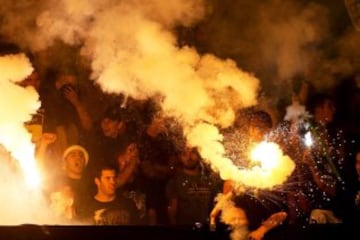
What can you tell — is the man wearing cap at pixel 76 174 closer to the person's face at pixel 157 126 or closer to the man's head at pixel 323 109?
the person's face at pixel 157 126

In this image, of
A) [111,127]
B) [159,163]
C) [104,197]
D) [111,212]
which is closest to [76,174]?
[104,197]

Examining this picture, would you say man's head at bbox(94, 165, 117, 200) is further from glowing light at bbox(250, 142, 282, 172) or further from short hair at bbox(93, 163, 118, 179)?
glowing light at bbox(250, 142, 282, 172)

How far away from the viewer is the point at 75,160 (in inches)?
215

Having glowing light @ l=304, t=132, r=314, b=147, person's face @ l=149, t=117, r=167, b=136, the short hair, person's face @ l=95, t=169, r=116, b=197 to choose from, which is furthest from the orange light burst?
the short hair

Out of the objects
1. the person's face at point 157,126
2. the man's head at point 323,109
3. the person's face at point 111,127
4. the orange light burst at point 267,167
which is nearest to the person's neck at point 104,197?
the person's face at point 111,127

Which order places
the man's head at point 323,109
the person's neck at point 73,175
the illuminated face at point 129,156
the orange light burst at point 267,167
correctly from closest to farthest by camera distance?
the orange light burst at point 267,167 → the person's neck at point 73,175 → the illuminated face at point 129,156 → the man's head at point 323,109

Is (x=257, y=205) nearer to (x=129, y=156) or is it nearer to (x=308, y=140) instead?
(x=308, y=140)

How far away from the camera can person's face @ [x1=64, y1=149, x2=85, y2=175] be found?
5418 millimetres

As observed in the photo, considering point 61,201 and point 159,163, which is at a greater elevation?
point 159,163

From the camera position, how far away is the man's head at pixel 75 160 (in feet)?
17.7

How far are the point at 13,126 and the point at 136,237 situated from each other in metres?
2.41

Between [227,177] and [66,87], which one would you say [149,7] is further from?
[227,177]

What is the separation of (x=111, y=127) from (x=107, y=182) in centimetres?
78

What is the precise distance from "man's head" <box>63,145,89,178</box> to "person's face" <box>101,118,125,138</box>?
0.38 meters
